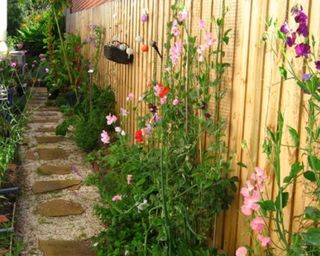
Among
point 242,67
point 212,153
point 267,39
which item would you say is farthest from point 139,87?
point 267,39

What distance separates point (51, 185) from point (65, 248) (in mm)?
1340

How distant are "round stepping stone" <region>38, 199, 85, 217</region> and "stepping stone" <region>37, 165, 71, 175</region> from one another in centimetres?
83

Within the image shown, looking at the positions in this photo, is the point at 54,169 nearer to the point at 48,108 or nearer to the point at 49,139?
the point at 49,139

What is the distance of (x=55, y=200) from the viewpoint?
4152 mm

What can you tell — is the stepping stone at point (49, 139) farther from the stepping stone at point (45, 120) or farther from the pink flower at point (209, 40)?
the pink flower at point (209, 40)

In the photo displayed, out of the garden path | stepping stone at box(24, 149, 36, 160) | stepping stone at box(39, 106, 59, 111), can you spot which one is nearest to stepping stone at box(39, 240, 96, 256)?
the garden path

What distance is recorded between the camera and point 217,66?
9.14 feet

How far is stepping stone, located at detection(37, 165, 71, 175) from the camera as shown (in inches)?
195

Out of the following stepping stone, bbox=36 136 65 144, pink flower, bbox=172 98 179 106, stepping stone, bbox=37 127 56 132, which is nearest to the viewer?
pink flower, bbox=172 98 179 106

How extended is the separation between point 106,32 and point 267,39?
16.0ft

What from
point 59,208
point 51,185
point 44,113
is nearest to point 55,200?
point 59,208

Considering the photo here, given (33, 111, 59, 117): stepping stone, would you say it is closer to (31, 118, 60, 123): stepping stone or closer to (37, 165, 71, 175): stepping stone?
(31, 118, 60, 123): stepping stone

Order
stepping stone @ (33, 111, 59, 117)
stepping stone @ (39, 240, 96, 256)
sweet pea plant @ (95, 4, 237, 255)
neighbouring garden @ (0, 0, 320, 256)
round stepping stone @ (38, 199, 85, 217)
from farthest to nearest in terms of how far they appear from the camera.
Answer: stepping stone @ (33, 111, 59, 117) < round stepping stone @ (38, 199, 85, 217) < stepping stone @ (39, 240, 96, 256) < sweet pea plant @ (95, 4, 237, 255) < neighbouring garden @ (0, 0, 320, 256)

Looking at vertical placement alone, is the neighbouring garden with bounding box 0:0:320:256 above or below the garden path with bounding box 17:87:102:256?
above
